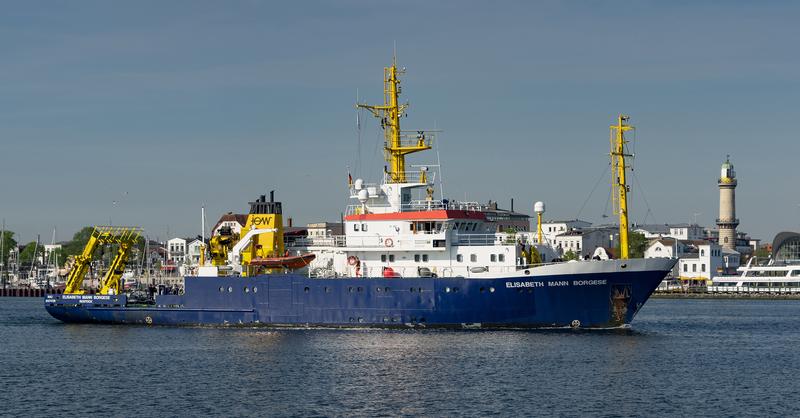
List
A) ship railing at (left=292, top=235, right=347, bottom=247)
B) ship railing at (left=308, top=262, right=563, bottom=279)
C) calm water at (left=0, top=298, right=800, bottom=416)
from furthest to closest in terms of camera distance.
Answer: ship railing at (left=292, top=235, right=347, bottom=247)
ship railing at (left=308, top=262, right=563, bottom=279)
calm water at (left=0, top=298, right=800, bottom=416)

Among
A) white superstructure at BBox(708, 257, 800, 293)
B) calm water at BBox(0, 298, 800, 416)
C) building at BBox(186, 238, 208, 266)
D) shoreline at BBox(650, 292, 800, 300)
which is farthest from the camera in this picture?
white superstructure at BBox(708, 257, 800, 293)

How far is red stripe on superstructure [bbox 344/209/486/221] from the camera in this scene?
173 ft

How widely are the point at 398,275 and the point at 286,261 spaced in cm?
580

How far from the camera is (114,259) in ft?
199

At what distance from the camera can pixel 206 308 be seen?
183 feet

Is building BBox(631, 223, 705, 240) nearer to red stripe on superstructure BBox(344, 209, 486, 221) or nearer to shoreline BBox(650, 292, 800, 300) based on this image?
shoreline BBox(650, 292, 800, 300)

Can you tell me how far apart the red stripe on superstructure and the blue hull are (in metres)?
3.49

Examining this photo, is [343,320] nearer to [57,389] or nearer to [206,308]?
[206,308]

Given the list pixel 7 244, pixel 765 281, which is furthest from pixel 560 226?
pixel 7 244

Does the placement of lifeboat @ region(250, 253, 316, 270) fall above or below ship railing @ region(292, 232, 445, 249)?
below

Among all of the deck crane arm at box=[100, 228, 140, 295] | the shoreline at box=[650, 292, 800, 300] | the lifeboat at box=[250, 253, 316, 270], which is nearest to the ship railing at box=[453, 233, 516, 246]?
the lifeboat at box=[250, 253, 316, 270]

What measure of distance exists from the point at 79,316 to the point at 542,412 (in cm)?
3522

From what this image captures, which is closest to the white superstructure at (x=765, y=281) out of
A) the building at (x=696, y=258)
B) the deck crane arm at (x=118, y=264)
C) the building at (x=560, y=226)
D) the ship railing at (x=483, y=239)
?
the building at (x=696, y=258)

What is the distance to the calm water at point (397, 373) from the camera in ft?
109
